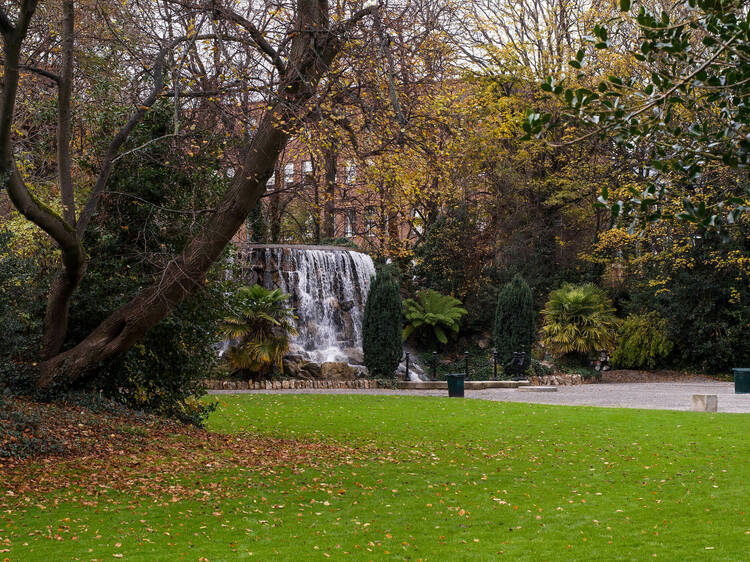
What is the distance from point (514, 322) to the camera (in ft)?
74.0

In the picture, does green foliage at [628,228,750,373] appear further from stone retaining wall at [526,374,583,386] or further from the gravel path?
stone retaining wall at [526,374,583,386]

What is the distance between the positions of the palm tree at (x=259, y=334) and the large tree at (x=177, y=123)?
895 cm

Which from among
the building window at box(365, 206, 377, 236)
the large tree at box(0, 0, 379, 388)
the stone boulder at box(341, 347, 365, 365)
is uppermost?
the building window at box(365, 206, 377, 236)

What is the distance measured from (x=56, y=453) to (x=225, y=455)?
1882 millimetres

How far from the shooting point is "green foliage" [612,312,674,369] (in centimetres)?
2289

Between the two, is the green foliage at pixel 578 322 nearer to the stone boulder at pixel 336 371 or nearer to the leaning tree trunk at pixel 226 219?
the stone boulder at pixel 336 371

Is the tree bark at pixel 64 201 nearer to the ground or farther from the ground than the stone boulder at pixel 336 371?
farther from the ground

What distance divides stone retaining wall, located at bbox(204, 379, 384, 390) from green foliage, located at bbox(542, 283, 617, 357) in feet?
20.8

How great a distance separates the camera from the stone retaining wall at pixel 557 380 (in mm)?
21944

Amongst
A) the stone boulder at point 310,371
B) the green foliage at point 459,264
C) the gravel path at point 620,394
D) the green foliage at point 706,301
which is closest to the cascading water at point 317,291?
the stone boulder at point 310,371

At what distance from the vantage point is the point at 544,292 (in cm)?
2627

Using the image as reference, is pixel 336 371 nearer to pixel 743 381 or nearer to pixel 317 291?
pixel 317 291

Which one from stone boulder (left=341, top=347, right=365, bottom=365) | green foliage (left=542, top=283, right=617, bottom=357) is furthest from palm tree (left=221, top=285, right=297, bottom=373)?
green foliage (left=542, top=283, right=617, bottom=357)

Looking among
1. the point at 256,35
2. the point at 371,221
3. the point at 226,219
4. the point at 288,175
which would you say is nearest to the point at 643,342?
the point at 371,221
